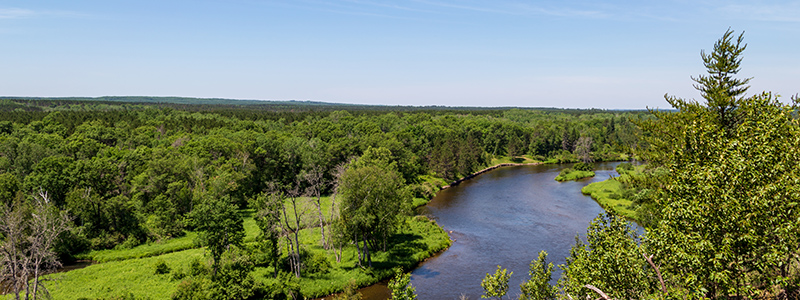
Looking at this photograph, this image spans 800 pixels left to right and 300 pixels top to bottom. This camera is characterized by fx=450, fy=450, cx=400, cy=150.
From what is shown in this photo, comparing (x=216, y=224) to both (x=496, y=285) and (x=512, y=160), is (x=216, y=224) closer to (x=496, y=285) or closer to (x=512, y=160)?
(x=496, y=285)

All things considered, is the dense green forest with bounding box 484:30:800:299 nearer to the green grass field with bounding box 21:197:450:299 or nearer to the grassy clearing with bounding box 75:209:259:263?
the green grass field with bounding box 21:197:450:299

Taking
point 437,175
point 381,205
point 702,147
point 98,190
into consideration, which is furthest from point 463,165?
point 702,147

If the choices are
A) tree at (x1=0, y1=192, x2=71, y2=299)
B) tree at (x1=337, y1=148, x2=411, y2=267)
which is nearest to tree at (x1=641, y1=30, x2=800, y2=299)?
tree at (x1=337, y1=148, x2=411, y2=267)

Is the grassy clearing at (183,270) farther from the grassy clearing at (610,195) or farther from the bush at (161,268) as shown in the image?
the grassy clearing at (610,195)

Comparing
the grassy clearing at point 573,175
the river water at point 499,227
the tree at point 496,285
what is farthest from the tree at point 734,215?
the grassy clearing at point 573,175

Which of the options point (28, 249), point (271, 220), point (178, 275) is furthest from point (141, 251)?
point (28, 249)
